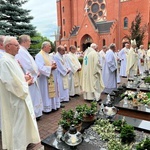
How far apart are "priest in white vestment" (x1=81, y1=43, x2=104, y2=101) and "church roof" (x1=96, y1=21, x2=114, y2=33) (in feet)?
81.4

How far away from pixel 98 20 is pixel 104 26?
2381 millimetres

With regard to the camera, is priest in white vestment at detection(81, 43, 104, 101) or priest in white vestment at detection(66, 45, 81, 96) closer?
priest in white vestment at detection(81, 43, 104, 101)

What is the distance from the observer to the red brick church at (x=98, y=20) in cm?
2878

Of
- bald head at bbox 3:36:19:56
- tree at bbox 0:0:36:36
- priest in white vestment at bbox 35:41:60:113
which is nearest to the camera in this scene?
bald head at bbox 3:36:19:56

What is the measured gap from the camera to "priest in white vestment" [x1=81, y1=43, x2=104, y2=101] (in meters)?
6.22

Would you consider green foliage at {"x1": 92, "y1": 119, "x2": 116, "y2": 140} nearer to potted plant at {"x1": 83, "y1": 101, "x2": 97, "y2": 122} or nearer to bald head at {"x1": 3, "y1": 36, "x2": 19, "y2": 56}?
potted plant at {"x1": 83, "y1": 101, "x2": 97, "y2": 122}

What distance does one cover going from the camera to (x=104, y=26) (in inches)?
1233

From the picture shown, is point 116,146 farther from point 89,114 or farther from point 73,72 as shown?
point 73,72

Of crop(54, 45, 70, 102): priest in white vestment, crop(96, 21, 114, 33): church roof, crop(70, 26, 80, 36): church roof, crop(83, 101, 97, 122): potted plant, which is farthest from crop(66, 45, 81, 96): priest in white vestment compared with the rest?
crop(70, 26, 80, 36): church roof

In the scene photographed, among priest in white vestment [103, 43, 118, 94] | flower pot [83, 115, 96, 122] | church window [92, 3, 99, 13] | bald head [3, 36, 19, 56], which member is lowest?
flower pot [83, 115, 96, 122]

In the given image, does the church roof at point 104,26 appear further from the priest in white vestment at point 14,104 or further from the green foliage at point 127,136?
the priest in white vestment at point 14,104

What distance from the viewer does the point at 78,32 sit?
3366cm

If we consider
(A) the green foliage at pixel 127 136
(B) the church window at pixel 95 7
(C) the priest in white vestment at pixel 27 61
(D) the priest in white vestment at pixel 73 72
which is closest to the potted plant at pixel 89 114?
(A) the green foliage at pixel 127 136

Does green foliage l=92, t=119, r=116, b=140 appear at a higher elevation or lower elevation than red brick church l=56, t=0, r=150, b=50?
lower
